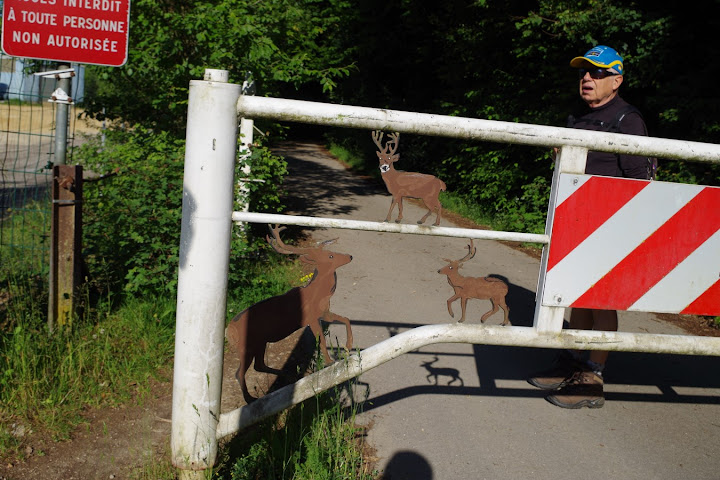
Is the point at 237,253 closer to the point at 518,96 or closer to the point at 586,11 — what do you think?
the point at 586,11

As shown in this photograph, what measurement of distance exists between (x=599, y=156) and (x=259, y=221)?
2.62 m

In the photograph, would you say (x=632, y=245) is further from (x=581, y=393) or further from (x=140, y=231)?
(x=140, y=231)

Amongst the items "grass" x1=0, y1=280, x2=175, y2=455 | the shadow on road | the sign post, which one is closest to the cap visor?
the sign post

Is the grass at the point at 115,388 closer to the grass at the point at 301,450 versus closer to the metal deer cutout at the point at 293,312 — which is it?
the grass at the point at 301,450

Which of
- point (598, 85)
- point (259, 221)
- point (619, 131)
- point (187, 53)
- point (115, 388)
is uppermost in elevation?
point (187, 53)

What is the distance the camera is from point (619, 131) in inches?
154

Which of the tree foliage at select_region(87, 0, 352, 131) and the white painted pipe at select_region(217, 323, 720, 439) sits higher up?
the tree foliage at select_region(87, 0, 352, 131)

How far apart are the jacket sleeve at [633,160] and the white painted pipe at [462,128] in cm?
136

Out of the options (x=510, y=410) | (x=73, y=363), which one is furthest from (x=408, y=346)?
(x=73, y=363)

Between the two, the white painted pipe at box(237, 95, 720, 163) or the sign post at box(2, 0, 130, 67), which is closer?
the white painted pipe at box(237, 95, 720, 163)

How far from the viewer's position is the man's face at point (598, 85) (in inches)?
159

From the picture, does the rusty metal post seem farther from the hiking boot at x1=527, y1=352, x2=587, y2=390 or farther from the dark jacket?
the dark jacket

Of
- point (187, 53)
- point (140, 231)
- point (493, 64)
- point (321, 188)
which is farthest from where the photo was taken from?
point (321, 188)

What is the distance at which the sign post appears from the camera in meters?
4.36
